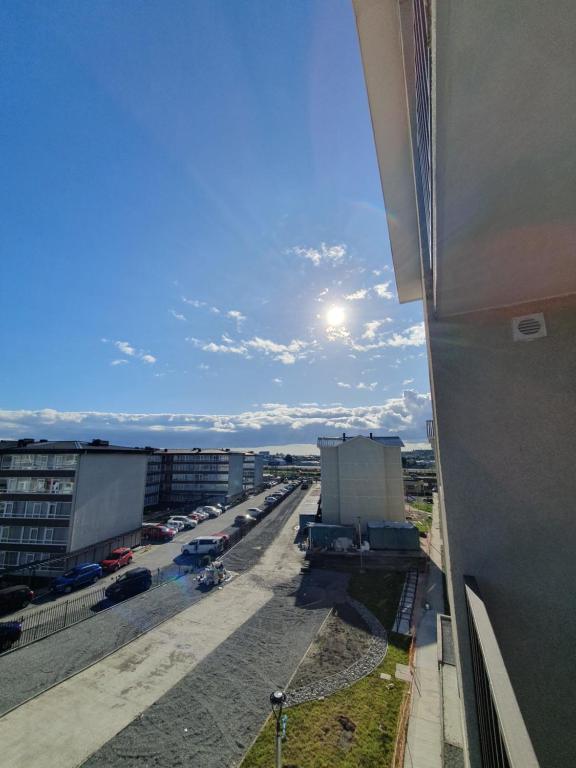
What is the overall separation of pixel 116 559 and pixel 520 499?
23.1 metres

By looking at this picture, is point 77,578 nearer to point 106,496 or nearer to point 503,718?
point 106,496

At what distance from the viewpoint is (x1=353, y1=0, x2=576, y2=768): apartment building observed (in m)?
1.31

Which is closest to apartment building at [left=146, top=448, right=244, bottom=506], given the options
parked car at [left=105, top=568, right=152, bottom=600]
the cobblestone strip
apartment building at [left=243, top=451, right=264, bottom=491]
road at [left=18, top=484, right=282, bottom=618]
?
road at [left=18, top=484, right=282, bottom=618]

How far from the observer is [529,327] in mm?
3178

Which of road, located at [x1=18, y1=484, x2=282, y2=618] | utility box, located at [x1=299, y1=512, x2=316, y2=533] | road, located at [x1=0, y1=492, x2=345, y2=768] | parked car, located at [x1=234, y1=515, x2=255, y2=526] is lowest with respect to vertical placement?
road, located at [x1=18, y1=484, x2=282, y2=618]

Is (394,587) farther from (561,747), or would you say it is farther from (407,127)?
(407,127)

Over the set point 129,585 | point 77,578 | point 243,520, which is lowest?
point 77,578

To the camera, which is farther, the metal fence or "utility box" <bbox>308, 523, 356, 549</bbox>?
"utility box" <bbox>308, 523, 356, 549</bbox>

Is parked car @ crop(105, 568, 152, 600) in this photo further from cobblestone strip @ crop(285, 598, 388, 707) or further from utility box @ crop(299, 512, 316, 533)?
utility box @ crop(299, 512, 316, 533)

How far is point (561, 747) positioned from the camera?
265 cm

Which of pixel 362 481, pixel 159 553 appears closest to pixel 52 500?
pixel 159 553

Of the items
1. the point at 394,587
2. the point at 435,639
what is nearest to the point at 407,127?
the point at 435,639

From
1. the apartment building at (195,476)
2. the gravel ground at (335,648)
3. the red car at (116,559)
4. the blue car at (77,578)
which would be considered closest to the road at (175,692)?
the gravel ground at (335,648)

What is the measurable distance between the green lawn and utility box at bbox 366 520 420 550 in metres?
11.6
